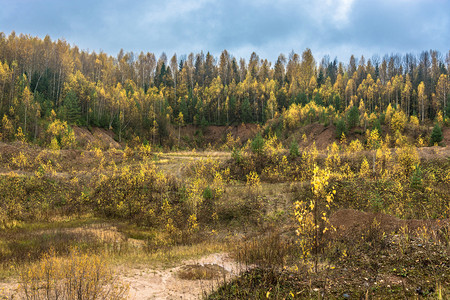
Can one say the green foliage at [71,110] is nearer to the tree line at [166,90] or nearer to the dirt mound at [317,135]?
the tree line at [166,90]

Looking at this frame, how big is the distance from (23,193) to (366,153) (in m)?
31.2

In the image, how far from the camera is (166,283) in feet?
22.1

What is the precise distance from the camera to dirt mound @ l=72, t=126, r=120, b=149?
151 feet

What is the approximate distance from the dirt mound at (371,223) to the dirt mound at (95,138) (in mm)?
44171

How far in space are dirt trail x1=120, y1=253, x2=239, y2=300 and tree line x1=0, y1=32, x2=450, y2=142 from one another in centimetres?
4880

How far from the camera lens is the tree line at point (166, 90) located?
54.1 m

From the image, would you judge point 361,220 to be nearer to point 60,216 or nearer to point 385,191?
point 385,191

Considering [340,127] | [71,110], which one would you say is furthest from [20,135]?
[340,127]

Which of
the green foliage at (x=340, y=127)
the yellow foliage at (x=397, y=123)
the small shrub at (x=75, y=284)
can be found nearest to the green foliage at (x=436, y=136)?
the yellow foliage at (x=397, y=123)

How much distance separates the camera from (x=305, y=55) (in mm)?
98188

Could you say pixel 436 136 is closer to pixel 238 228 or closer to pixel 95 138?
pixel 238 228

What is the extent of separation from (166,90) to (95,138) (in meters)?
35.4

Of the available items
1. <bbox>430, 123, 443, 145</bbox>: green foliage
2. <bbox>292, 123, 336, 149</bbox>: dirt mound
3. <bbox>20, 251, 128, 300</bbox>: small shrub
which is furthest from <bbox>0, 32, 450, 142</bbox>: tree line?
<bbox>20, 251, 128, 300</bbox>: small shrub

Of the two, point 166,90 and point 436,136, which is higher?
point 166,90
